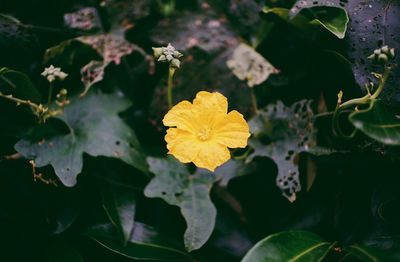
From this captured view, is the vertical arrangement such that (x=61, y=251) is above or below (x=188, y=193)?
below

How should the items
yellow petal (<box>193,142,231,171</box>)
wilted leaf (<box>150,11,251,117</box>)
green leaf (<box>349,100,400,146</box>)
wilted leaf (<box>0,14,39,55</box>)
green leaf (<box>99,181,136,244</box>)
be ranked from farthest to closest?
wilted leaf (<box>150,11,251,117</box>) < wilted leaf (<box>0,14,39,55</box>) < green leaf (<box>99,181,136,244</box>) < yellow petal (<box>193,142,231,171</box>) < green leaf (<box>349,100,400,146</box>)

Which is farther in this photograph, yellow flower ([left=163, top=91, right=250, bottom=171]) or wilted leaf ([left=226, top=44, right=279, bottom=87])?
wilted leaf ([left=226, top=44, right=279, bottom=87])

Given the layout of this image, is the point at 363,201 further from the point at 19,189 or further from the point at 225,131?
the point at 19,189

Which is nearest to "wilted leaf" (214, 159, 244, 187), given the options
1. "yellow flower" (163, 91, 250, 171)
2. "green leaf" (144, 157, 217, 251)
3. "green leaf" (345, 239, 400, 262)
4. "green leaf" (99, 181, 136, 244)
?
"green leaf" (144, 157, 217, 251)

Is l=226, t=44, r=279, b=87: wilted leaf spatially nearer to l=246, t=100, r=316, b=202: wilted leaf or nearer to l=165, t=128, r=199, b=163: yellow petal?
l=246, t=100, r=316, b=202: wilted leaf

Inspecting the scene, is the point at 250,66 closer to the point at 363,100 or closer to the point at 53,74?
the point at 363,100

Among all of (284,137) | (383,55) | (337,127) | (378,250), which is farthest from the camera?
(284,137)

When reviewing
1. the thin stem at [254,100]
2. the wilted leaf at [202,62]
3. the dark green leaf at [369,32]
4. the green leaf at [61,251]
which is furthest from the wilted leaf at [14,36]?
the dark green leaf at [369,32]

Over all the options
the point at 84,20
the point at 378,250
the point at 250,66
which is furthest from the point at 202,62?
the point at 378,250
